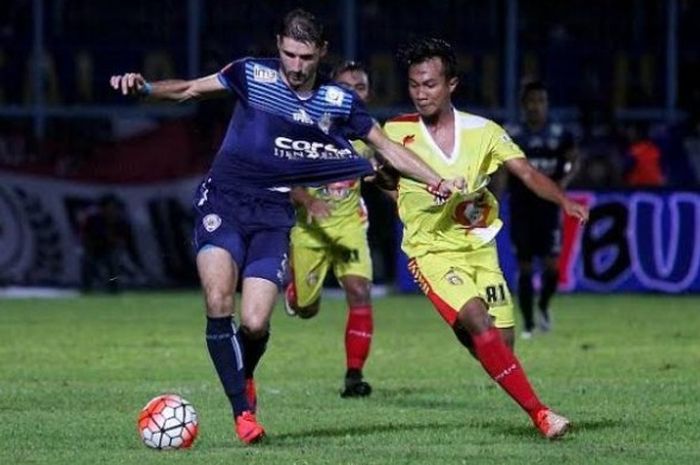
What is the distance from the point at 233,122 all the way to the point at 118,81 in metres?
0.83

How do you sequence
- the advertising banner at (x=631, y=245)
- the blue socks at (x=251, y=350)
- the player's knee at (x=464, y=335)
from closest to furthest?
the player's knee at (x=464, y=335), the blue socks at (x=251, y=350), the advertising banner at (x=631, y=245)

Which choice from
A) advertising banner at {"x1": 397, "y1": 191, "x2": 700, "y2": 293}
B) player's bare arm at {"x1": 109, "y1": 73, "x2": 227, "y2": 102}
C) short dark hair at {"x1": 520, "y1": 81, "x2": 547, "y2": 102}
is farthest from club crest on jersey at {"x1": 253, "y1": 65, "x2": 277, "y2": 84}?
advertising banner at {"x1": 397, "y1": 191, "x2": 700, "y2": 293}

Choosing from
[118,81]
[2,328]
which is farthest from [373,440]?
[2,328]

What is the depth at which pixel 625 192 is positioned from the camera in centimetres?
2545

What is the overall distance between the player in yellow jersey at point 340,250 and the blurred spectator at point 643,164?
12.1 metres

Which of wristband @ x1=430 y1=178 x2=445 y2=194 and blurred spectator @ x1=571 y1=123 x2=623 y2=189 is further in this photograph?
blurred spectator @ x1=571 y1=123 x2=623 y2=189

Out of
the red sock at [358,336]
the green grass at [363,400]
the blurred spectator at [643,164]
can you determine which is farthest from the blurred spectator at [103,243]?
the red sock at [358,336]

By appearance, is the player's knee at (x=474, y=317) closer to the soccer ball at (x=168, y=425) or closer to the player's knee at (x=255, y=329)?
the player's knee at (x=255, y=329)

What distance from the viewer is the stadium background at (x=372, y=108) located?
25.4 m

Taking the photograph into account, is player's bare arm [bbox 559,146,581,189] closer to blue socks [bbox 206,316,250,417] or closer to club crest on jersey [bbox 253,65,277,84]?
club crest on jersey [bbox 253,65,277,84]

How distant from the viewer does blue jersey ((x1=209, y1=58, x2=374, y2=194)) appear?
11375 millimetres

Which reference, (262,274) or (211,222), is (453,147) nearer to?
(262,274)

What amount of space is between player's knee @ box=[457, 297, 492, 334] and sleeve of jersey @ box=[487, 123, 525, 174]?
784 mm

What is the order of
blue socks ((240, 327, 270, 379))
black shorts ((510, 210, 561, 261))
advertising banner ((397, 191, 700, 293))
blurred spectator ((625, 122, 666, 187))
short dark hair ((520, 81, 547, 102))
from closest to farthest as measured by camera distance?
blue socks ((240, 327, 270, 379)) < short dark hair ((520, 81, 547, 102)) < black shorts ((510, 210, 561, 261)) < advertising banner ((397, 191, 700, 293)) < blurred spectator ((625, 122, 666, 187))
